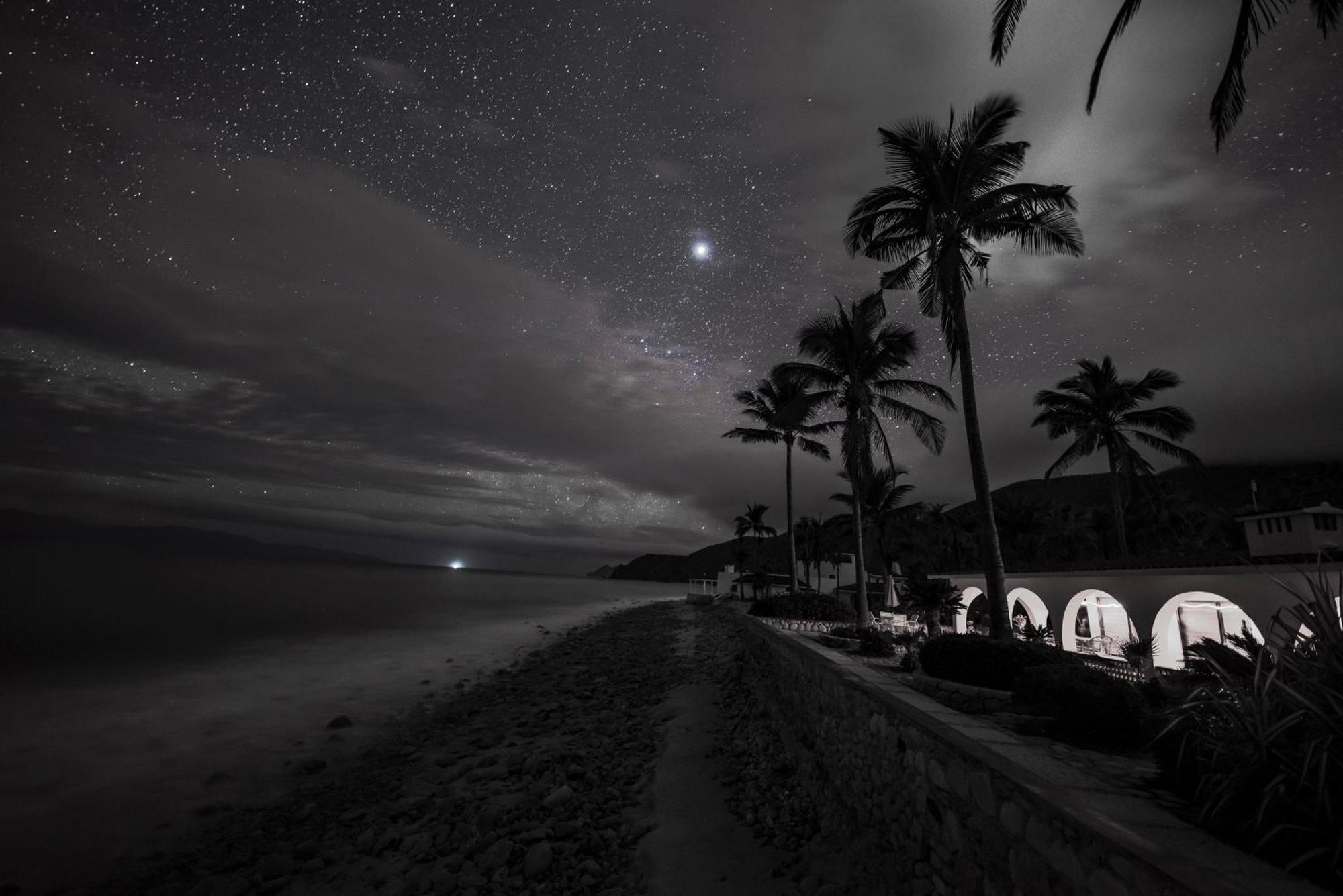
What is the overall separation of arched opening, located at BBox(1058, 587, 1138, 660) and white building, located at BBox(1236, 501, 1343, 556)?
362 cm

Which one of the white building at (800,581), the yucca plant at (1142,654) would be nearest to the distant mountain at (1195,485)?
the white building at (800,581)

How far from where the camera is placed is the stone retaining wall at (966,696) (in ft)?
26.7

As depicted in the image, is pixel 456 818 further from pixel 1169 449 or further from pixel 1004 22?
pixel 1169 449

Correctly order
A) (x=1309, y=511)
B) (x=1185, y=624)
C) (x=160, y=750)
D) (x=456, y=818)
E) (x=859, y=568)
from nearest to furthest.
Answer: (x=456, y=818) < (x=160, y=750) < (x=1309, y=511) < (x=1185, y=624) < (x=859, y=568)

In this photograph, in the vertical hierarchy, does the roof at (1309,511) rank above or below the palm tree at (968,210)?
below

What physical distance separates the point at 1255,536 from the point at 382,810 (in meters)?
21.2

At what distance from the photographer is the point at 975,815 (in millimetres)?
3740

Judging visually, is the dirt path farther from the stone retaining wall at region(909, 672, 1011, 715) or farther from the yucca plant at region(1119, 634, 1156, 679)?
the yucca plant at region(1119, 634, 1156, 679)

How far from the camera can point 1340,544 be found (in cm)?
1220

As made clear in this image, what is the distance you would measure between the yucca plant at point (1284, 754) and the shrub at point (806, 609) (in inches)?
591

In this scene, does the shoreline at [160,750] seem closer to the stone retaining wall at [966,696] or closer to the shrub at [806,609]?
the shrub at [806,609]

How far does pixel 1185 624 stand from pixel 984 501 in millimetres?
10304

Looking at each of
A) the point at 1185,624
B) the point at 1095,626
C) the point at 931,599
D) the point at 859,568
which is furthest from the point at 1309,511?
the point at 859,568

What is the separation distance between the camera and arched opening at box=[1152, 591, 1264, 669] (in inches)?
484
